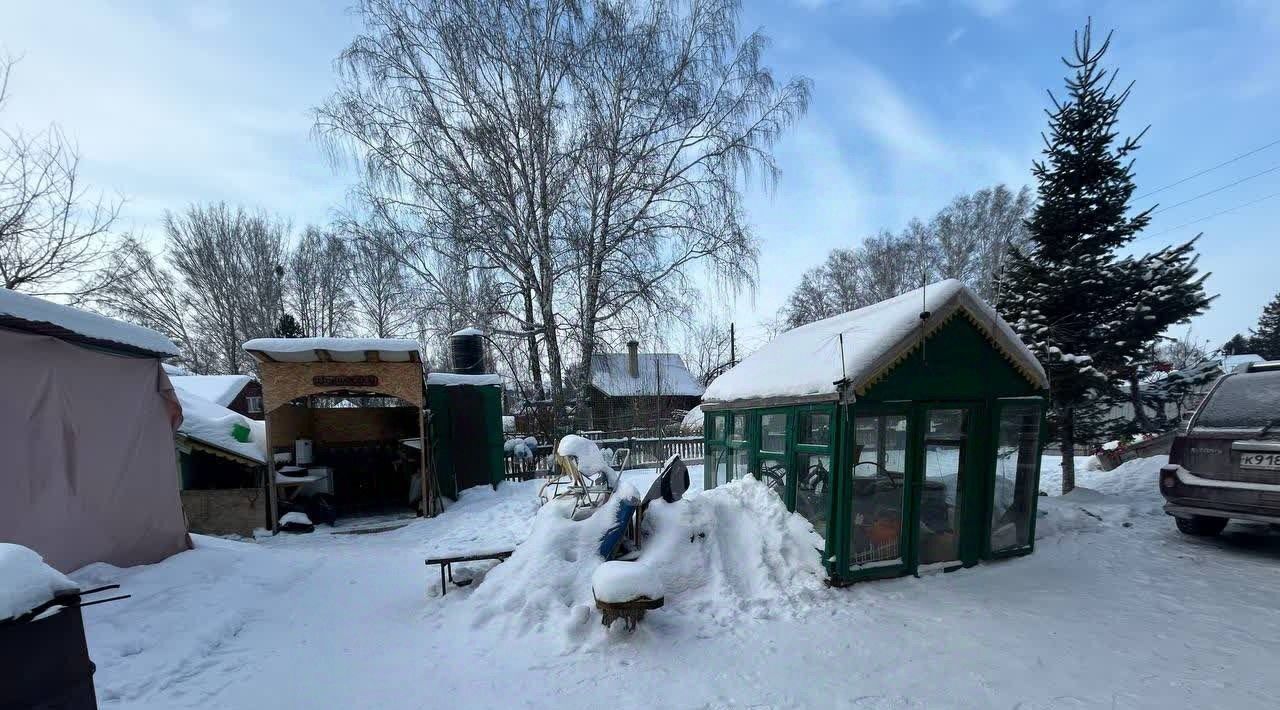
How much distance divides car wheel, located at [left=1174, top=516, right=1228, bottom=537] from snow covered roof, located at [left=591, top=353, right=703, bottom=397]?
11.9 m

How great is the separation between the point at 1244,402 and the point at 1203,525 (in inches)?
61.1

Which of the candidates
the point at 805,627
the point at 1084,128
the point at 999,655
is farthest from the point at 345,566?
the point at 1084,128

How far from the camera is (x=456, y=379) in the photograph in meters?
11.2

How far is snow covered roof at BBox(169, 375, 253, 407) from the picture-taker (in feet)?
46.3

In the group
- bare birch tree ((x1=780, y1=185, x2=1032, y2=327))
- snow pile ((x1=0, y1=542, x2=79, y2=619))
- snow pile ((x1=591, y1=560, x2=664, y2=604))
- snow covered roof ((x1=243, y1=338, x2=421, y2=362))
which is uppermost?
bare birch tree ((x1=780, y1=185, x2=1032, y2=327))

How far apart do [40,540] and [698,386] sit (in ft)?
88.7

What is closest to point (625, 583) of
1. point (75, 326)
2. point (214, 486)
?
point (75, 326)

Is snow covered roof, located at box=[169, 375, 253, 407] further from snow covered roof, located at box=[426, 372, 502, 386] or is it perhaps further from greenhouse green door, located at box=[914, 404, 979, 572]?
greenhouse green door, located at box=[914, 404, 979, 572]

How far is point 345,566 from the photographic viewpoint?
6.59 m

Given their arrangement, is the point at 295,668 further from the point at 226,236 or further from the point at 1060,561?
the point at 226,236

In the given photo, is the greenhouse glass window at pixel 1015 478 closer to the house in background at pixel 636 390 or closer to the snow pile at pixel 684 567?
the snow pile at pixel 684 567

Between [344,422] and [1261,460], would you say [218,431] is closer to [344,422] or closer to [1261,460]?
[344,422]

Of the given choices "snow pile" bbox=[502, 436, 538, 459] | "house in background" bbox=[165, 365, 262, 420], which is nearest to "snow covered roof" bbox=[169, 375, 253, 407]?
"house in background" bbox=[165, 365, 262, 420]

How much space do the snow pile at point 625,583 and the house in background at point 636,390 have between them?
976cm
